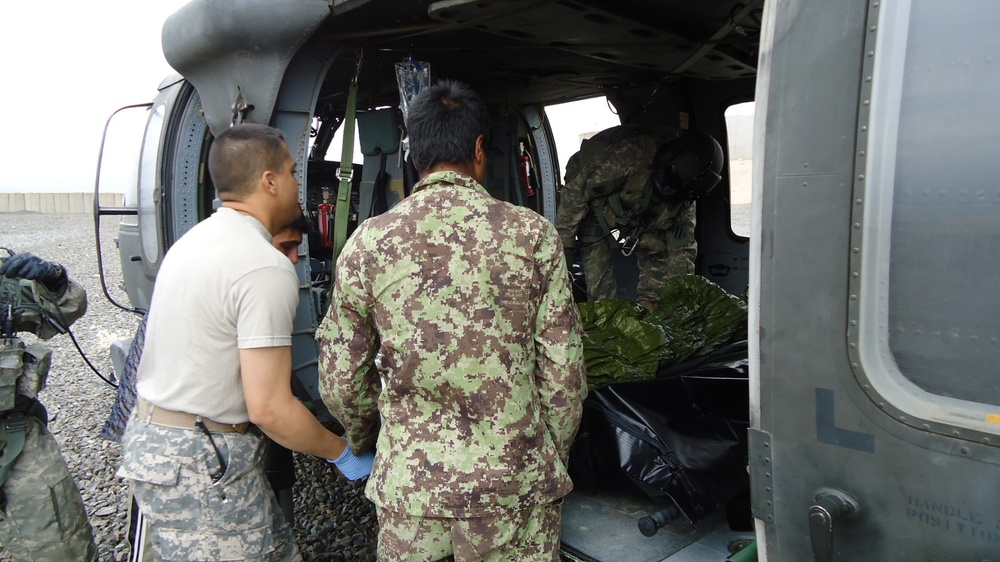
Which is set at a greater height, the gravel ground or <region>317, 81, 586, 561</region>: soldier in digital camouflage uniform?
<region>317, 81, 586, 561</region>: soldier in digital camouflage uniform

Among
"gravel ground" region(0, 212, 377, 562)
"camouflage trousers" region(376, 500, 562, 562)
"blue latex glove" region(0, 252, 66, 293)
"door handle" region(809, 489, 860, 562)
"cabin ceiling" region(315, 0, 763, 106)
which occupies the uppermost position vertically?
"cabin ceiling" region(315, 0, 763, 106)

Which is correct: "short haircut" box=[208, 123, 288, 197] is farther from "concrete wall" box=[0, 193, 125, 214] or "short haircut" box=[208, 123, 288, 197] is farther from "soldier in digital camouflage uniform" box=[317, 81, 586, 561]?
"concrete wall" box=[0, 193, 125, 214]

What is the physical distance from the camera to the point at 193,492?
1973mm

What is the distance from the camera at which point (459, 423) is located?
1.78 metres

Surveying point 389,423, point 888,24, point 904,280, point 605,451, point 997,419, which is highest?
point 888,24

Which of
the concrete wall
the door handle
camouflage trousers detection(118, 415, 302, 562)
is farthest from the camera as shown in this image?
the concrete wall

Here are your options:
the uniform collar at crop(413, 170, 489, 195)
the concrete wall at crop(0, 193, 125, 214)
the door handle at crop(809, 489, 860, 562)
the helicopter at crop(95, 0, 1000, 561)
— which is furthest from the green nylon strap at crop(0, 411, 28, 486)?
the concrete wall at crop(0, 193, 125, 214)

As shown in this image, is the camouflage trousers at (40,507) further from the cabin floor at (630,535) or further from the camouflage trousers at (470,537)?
the cabin floor at (630,535)

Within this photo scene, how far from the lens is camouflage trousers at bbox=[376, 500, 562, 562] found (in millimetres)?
1768

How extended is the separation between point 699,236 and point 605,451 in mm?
2910

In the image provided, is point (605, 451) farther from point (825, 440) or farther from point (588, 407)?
point (825, 440)

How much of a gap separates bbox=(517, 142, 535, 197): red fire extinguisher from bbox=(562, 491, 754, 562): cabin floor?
3339 mm

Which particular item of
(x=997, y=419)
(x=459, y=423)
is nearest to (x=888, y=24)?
(x=997, y=419)

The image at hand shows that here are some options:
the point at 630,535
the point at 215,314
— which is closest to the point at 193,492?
the point at 215,314
